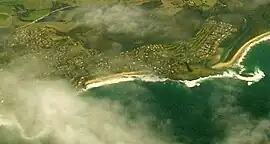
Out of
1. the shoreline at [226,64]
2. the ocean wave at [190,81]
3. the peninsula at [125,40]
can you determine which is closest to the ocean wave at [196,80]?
the ocean wave at [190,81]

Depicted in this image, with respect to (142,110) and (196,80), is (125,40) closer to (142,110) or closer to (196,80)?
(196,80)

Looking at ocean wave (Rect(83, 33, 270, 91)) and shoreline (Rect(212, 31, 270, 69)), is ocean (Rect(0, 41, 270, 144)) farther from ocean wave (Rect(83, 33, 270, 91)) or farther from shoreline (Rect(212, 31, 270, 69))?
shoreline (Rect(212, 31, 270, 69))

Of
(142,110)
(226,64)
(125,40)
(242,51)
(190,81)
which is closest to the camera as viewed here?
(142,110)

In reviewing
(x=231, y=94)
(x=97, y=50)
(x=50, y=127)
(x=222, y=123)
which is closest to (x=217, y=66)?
(x=231, y=94)

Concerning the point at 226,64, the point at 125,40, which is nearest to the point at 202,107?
the point at 226,64

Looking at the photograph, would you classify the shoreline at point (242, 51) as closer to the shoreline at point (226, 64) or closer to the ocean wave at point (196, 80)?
the shoreline at point (226, 64)

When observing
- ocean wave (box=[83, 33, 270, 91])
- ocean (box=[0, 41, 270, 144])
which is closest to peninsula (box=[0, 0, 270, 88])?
ocean wave (box=[83, 33, 270, 91])
